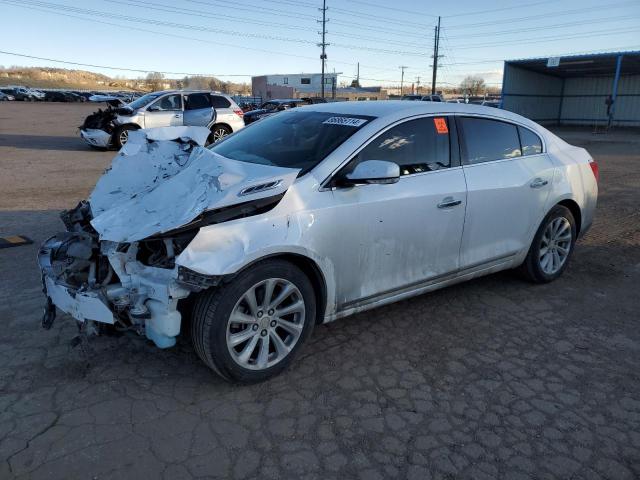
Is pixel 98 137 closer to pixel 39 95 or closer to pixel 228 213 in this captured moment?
pixel 228 213

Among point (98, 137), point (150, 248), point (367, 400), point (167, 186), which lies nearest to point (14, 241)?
point (167, 186)

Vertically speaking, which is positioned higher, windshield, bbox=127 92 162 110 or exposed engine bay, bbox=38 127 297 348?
windshield, bbox=127 92 162 110

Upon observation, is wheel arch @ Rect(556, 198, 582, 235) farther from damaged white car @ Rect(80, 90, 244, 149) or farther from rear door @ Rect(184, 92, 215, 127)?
rear door @ Rect(184, 92, 215, 127)

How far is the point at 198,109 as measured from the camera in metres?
15.4

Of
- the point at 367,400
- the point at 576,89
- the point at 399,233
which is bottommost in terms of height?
the point at 367,400

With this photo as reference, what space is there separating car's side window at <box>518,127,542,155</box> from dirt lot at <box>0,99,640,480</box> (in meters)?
1.29

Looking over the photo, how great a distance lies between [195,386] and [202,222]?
3.42 ft

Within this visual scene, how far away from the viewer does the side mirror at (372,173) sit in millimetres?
3215

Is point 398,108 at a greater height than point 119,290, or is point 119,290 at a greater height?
point 398,108

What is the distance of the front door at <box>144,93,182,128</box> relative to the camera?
1501 cm

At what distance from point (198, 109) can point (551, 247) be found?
41.9 ft

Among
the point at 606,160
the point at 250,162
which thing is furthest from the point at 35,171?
the point at 606,160

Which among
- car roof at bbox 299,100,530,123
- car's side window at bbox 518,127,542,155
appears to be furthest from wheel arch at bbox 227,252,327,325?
car's side window at bbox 518,127,542,155

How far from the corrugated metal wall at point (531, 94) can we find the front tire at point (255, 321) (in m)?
32.5
